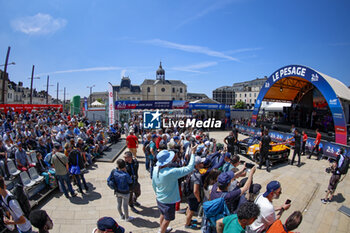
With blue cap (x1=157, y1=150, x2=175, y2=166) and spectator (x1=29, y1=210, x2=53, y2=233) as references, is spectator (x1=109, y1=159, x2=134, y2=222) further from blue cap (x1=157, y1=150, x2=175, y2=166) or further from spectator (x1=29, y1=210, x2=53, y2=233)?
spectator (x1=29, y1=210, x2=53, y2=233)

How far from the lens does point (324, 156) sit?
35.1ft

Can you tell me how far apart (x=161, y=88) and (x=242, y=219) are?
8961cm

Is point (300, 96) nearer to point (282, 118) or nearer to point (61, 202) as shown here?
point (282, 118)

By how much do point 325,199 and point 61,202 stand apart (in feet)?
25.1

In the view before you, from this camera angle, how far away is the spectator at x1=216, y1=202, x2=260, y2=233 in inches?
81.1

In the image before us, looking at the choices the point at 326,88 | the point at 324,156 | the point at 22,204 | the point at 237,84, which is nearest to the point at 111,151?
the point at 22,204

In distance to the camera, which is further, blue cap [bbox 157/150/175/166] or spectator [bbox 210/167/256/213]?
blue cap [bbox 157/150/175/166]

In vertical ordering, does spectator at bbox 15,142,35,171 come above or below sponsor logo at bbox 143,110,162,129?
below

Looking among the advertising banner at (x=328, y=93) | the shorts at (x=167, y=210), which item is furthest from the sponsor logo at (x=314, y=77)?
the shorts at (x=167, y=210)

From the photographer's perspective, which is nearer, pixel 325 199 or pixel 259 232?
pixel 259 232

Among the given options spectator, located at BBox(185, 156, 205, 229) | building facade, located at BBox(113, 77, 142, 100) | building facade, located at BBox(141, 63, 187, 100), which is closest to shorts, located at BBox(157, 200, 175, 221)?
spectator, located at BBox(185, 156, 205, 229)

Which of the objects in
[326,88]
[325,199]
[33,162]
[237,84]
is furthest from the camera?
[237,84]

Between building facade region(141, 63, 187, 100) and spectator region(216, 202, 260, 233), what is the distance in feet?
291

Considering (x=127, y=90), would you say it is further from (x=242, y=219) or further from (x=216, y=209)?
(x=242, y=219)
